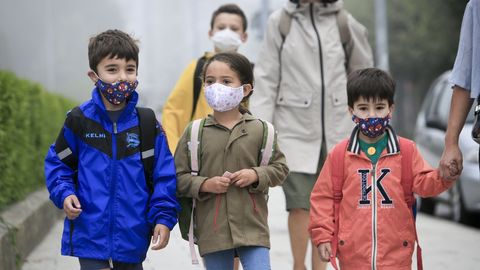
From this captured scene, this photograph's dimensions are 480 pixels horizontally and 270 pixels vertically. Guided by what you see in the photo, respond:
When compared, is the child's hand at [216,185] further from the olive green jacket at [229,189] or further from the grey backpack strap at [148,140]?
Result: the grey backpack strap at [148,140]

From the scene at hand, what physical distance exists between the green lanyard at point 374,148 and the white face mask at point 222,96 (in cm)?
60

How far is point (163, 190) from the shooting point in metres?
4.73

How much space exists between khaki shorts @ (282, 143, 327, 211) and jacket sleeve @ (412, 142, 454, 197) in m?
1.64

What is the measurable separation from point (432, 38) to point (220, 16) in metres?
32.5

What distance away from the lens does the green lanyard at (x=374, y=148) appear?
15.9ft

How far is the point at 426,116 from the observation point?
1411cm

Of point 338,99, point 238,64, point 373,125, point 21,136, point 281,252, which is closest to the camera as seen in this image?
point 373,125

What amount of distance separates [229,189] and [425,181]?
34.3 inches

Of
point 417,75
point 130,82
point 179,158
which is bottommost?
point 417,75

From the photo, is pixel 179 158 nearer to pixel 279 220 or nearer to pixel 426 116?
pixel 279 220

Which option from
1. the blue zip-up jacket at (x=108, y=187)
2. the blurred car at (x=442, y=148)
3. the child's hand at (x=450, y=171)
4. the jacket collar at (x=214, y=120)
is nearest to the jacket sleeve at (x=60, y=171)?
the blue zip-up jacket at (x=108, y=187)

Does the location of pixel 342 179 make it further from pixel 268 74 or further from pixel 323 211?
pixel 268 74

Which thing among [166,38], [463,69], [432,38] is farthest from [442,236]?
[166,38]

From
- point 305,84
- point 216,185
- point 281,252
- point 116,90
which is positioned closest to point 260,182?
point 216,185
